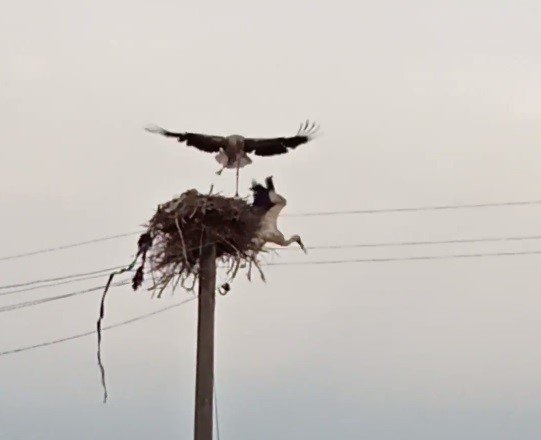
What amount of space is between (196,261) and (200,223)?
1.02 ft

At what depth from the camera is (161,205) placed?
462 inches

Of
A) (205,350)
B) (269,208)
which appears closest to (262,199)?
(269,208)

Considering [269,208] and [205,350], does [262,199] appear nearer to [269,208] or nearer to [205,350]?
[269,208]

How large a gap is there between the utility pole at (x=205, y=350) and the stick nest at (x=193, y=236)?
190 millimetres

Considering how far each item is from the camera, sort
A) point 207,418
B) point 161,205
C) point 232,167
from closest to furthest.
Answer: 1. point 207,418
2. point 161,205
3. point 232,167

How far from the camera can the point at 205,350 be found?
1123cm

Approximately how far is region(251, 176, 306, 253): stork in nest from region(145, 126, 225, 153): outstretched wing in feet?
2.45

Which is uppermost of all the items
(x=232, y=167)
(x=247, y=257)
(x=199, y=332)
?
(x=232, y=167)

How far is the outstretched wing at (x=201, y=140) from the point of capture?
12.6 m

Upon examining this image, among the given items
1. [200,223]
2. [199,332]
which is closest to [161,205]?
[200,223]

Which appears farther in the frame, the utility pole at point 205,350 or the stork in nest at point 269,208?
the stork in nest at point 269,208

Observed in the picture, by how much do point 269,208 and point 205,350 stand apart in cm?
144

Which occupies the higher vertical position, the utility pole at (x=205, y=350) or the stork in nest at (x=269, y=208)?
the stork in nest at (x=269, y=208)

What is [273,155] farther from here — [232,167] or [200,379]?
[200,379]
